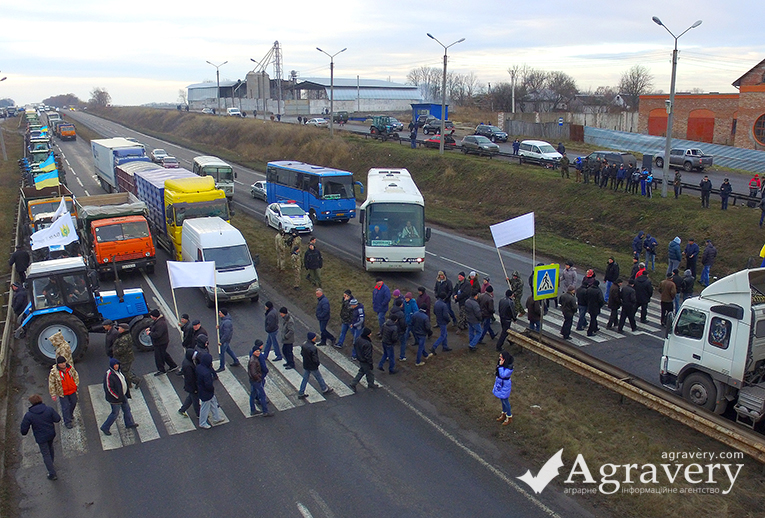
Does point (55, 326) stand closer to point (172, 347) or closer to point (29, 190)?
point (172, 347)

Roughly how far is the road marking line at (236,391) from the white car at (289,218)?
1541cm

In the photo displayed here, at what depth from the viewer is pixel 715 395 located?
37.2ft

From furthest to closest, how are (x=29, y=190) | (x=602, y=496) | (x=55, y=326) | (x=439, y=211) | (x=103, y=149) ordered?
(x=103, y=149) < (x=439, y=211) < (x=29, y=190) < (x=55, y=326) < (x=602, y=496)

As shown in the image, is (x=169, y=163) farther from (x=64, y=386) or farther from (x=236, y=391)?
(x=64, y=386)

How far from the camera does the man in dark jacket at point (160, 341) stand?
13555mm

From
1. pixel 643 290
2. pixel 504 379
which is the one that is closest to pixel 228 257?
pixel 504 379

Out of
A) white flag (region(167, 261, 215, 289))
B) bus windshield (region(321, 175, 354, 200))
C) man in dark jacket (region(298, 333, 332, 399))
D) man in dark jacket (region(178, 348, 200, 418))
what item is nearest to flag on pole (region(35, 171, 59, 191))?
bus windshield (region(321, 175, 354, 200))

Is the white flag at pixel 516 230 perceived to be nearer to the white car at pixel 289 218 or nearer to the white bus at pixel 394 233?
the white bus at pixel 394 233

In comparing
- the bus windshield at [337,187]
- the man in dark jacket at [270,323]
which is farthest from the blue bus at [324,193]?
the man in dark jacket at [270,323]

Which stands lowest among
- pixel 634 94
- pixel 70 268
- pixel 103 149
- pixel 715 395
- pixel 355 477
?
pixel 355 477

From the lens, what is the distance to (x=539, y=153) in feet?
138

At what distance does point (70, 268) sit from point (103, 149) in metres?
30.3

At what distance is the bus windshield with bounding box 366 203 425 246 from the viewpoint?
861 inches

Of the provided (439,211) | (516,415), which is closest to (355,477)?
(516,415)
